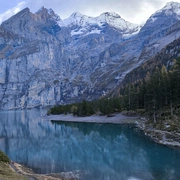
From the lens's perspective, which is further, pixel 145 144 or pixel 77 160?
pixel 145 144

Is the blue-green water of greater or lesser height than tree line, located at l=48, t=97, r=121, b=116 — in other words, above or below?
below

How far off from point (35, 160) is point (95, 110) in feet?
284

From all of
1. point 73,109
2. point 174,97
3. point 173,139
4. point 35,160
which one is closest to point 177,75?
point 174,97

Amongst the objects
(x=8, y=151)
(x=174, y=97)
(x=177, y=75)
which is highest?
(x=177, y=75)

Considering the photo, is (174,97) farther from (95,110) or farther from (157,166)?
(95,110)

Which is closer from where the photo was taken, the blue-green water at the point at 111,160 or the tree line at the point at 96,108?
the blue-green water at the point at 111,160

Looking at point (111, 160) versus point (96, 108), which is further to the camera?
point (96, 108)

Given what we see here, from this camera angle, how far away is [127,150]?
156 ft

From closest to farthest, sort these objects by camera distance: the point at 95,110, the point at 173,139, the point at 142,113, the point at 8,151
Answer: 1. the point at 173,139
2. the point at 8,151
3. the point at 142,113
4. the point at 95,110

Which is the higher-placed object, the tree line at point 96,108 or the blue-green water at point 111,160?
the tree line at point 96,108

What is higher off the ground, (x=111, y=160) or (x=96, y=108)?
(x=96, y=108)

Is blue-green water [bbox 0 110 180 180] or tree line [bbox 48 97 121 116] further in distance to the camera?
tree line [bbox 48 97 121 116]

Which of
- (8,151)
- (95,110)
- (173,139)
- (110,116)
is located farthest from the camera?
(95,110)

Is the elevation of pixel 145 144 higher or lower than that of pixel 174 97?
lower
